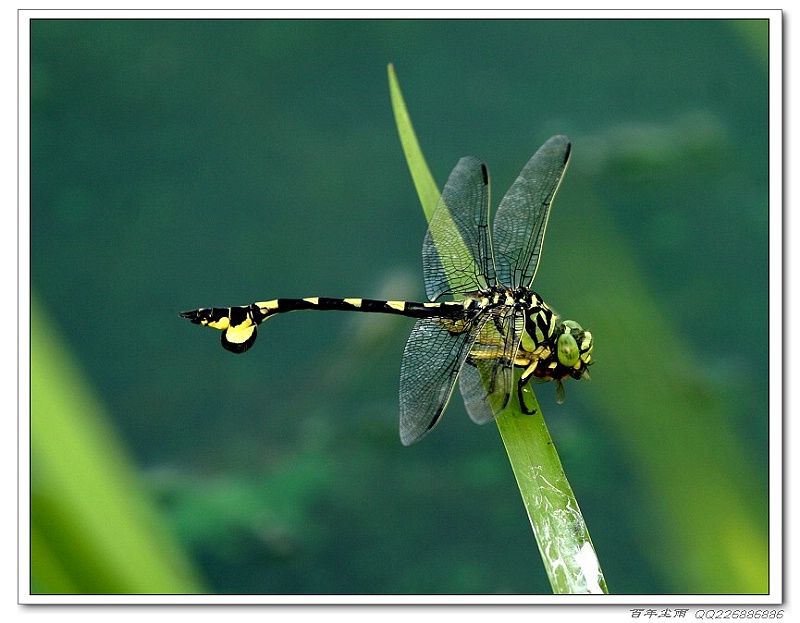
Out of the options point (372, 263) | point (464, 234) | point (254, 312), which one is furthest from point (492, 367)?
point (372, 263)

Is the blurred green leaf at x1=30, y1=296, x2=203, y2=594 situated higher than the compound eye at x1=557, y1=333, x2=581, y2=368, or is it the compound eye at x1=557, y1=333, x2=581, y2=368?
the compound eye at x1=557, y1=333, x2=581, y2=368

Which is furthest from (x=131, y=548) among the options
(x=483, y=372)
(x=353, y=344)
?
(x=353, y=344)

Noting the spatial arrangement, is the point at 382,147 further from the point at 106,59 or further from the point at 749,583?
the point at 749,583

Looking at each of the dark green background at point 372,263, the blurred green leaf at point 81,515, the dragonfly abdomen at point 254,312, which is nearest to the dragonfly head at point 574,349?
the dark green background at point 372,263

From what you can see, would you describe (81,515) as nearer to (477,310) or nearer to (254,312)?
(254,312)

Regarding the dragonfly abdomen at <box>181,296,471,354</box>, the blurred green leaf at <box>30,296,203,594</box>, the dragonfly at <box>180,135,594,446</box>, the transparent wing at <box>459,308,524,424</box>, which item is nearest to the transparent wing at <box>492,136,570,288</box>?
the dragonfly at <box>180,135,594,446</box>

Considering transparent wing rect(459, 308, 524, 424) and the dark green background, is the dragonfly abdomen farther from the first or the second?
the dark green background

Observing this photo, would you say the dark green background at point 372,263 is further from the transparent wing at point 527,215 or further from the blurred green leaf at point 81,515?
the blurred green leaf at point 81,515
